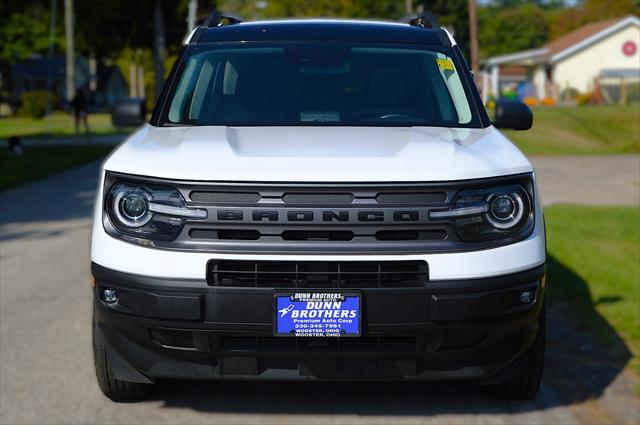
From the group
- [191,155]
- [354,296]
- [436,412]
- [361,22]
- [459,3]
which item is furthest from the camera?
[459,3]

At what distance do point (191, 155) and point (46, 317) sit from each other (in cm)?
289

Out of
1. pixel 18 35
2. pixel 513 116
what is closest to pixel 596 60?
pixel 18 35

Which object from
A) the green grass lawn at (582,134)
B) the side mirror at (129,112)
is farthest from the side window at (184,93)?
the green grass lawn at (582,134)

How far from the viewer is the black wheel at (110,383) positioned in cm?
493

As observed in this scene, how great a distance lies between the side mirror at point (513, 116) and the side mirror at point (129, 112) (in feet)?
7.21

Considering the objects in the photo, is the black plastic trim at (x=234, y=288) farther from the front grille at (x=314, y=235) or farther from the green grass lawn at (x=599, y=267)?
the green grass lawn at (x=599, y=267)

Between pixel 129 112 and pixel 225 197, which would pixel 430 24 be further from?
pixel 225 197

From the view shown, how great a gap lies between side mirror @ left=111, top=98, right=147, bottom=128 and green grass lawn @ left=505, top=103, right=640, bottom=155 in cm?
1843

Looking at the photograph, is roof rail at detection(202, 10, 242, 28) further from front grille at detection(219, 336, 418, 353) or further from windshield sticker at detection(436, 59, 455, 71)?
front grille at detection(219, 336, 418, 353)

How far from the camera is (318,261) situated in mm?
4355

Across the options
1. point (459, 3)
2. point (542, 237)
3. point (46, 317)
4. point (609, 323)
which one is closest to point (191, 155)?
point (542, 237)

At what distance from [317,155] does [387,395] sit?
140 centimetres

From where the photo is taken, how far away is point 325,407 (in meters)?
5.09

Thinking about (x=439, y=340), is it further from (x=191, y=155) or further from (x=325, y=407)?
(x=191, y=155)
